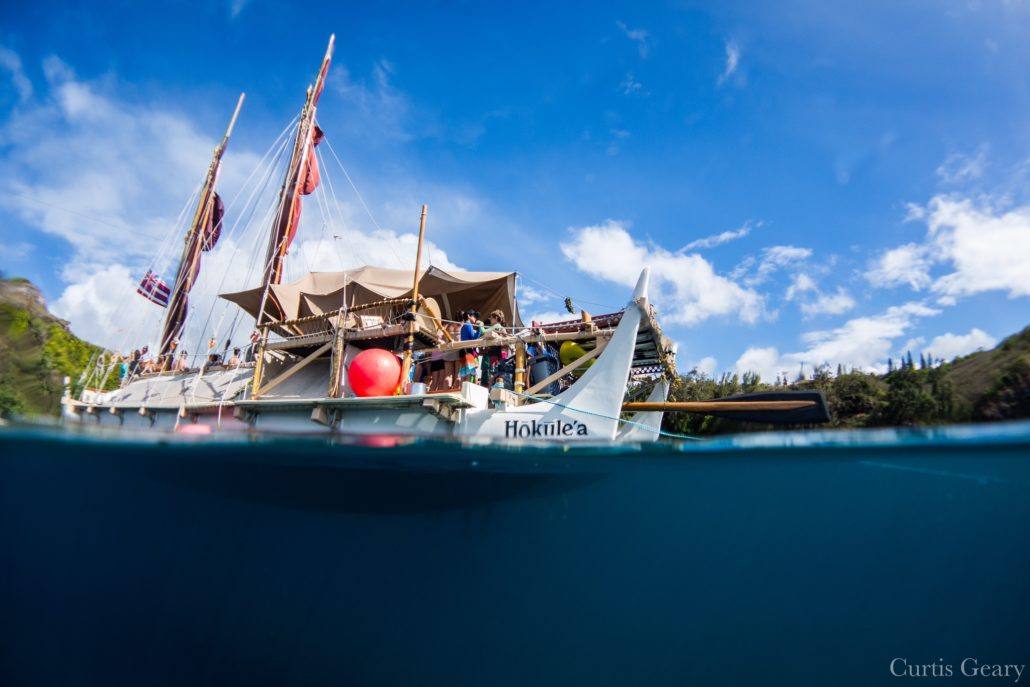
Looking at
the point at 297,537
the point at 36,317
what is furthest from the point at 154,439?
the point at 297,537

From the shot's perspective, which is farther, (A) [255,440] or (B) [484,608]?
(B) [484,608]

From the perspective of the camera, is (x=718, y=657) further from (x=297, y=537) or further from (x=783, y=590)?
(x=297, y=537)

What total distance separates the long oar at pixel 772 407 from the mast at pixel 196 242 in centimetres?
2289

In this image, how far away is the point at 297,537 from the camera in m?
9.82

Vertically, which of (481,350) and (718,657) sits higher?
(481,350)

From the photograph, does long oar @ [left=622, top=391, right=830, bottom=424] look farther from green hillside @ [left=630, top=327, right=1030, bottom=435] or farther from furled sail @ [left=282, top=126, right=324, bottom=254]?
furled sail @ [left=282, top=126, right=324, bottom=254]

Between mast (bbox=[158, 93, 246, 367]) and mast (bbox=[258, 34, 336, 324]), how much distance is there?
6.63m

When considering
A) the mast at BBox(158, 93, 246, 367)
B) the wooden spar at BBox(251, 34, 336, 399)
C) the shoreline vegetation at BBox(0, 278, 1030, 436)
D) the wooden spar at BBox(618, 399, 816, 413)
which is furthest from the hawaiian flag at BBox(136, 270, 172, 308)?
the wooden spar at BBox(618, 399, 816, 413)

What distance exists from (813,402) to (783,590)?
1472 centimetres

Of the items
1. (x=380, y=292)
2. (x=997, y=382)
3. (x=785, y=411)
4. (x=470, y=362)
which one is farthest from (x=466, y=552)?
(x=997, y=382)

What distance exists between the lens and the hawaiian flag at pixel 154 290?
1951 centimetres

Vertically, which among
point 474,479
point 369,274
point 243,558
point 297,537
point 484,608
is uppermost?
point 369,274

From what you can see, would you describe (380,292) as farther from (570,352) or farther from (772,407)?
(772,407)

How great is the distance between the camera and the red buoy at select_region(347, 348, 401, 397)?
335 inches
